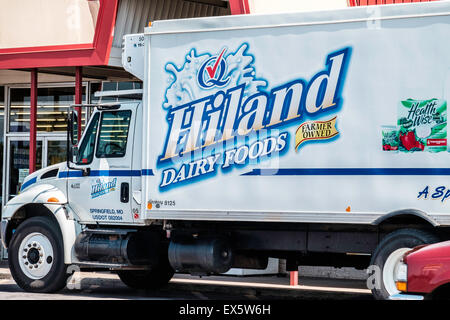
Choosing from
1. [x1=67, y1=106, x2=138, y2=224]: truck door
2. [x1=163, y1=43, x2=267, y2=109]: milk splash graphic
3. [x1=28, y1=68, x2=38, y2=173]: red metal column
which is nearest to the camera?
[x1=163, y1=43, x2=267, y2=109]: milk splash graphic

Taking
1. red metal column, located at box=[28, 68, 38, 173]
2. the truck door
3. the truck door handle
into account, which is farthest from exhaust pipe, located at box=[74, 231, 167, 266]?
red metal column, located at box=[28, 68, 38, 173]

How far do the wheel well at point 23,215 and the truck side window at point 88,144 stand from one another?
3.50 feet

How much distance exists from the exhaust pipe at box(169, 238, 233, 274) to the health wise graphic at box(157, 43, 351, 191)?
869 mm

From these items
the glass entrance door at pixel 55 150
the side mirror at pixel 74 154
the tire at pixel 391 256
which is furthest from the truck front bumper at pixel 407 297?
the glass entrance door at pixel 55 150

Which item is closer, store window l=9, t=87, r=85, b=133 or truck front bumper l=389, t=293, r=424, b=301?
truck front bumper l=389, t=293, r=424, b=301

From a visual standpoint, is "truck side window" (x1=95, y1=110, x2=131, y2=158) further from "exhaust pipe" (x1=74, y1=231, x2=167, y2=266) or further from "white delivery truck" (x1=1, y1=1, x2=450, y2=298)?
"exhaust pipe" (x1=74, y1=231, x2=167, y2=266)

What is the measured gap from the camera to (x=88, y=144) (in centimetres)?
1294

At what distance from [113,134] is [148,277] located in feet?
8.52

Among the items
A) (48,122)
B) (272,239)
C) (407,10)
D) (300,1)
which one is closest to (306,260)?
(272,239)

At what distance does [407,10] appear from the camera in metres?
10.6

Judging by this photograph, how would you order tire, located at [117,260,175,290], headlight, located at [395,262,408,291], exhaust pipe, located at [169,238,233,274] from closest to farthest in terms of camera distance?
headlight, located at [395,262,408,291], exhaust pipe, located at [169,238,233,274], tire, located at [117,260,175,290]

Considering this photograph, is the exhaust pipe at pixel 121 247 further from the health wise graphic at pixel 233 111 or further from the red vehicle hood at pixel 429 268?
the red vehicle hood at pixel 429 268

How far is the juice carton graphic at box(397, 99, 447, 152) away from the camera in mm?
10320

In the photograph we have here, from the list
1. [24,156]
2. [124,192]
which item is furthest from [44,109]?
[124,192]
